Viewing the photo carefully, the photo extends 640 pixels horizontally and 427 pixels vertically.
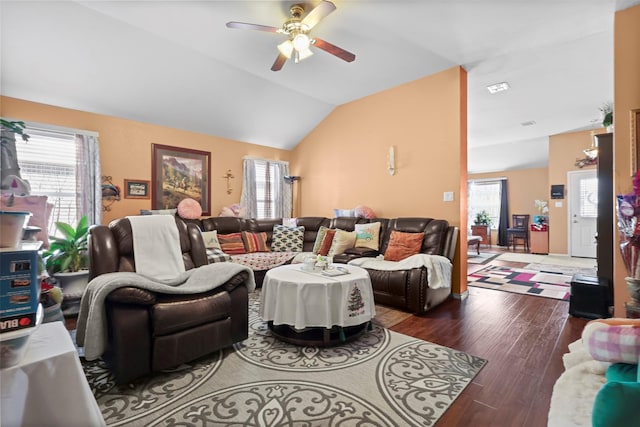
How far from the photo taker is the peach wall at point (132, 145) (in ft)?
11.2

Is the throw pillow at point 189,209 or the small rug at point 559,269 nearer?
the throw pillow at point 189,209

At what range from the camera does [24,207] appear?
124 cm

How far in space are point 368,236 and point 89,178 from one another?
368 centimetres

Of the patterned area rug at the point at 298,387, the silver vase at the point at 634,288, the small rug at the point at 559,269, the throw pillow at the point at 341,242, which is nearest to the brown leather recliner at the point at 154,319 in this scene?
the patterned area rug at the point at 298,387

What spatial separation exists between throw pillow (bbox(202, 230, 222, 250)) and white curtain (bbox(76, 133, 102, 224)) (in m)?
1.28

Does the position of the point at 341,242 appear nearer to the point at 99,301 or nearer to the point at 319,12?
the point at 319,12

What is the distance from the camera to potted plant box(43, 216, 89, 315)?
3.00 metres

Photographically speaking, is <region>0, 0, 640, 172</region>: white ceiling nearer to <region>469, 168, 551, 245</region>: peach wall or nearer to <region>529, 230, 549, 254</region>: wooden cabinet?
<region>529, 230, 549, 254</region>: wooden cabinet

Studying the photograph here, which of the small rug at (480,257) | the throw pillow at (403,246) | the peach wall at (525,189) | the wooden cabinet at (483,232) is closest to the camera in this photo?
the throw pillow at (403,246)

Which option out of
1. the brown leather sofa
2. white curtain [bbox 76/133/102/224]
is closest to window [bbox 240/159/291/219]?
the brown leather sofa

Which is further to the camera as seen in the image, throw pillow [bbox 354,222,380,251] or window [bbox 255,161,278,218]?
window [bbox 255,161,278,218]

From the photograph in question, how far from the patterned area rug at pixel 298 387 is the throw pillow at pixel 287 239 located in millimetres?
2381

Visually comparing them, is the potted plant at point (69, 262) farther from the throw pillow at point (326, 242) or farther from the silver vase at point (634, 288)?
the silver vase at point (634, 288)

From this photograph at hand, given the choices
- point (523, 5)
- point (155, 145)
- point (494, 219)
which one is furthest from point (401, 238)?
point (494, 219)
